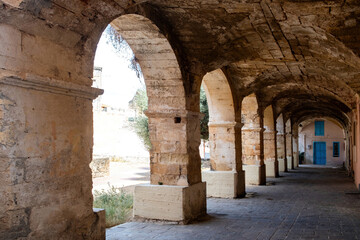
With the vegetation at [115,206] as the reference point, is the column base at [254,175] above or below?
above

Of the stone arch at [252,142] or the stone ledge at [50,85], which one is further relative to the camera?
the stone arch at [252,142]

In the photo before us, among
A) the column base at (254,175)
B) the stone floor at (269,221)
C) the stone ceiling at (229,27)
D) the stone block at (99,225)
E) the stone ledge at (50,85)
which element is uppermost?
the stone ceiling at (229,27)

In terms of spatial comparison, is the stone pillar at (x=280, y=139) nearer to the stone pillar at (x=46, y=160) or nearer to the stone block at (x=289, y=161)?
the stone block at (x=289, y=161)

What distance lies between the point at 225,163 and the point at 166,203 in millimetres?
3553

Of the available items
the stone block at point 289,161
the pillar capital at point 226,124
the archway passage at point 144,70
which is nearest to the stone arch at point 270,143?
the archway passage at point 144,70

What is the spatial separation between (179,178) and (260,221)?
1.63 m

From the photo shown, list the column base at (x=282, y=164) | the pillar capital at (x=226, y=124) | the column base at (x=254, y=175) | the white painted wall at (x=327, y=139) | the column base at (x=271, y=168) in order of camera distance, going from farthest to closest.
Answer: the white painted wall at (x=327, y=139)
the column base at (x=282, y=164)
the column base at (x=271, y=168)
the column base at (x=254, y=175)
the pillar capital at (x=226, y=124)

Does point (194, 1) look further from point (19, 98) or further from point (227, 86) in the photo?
point (227, 86)

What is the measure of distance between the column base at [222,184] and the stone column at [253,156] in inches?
124

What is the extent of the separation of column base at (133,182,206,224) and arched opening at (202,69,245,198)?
2752mm

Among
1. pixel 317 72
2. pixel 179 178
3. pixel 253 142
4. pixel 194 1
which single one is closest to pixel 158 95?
pixel 179 178

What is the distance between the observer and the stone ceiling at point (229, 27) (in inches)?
135

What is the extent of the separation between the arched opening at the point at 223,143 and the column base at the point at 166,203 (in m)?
2.75

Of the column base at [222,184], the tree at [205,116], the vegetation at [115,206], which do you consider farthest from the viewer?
the tree at [205,116]
